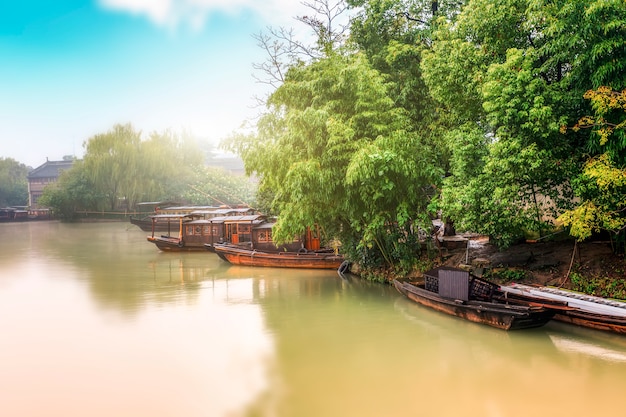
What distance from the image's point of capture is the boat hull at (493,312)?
8930 mm

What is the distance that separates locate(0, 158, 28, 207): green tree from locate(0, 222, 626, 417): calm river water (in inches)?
1883

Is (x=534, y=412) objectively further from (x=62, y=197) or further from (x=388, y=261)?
(x=62, y=197)

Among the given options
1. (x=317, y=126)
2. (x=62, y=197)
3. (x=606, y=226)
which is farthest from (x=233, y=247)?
(x=62, y=197)

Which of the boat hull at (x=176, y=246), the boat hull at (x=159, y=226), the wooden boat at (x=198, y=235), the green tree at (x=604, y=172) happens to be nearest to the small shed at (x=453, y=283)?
the green tree at (x=604, y=172)

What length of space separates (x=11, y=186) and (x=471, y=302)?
60.3 metres

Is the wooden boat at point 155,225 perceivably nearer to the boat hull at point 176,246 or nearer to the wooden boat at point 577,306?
the boat hull at point 176,246

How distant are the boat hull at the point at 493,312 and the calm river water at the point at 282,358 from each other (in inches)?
9.4

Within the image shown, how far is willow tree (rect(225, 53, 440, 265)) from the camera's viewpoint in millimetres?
11773

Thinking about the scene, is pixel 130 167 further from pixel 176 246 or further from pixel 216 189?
pixel 176 246

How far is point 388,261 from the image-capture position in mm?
14227

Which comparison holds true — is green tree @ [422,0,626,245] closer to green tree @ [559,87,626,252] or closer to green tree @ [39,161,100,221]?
green tree @ [559,87,626,252]

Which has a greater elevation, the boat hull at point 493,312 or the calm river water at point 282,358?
the boat hull at point 493,312

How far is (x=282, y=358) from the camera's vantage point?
334 inches

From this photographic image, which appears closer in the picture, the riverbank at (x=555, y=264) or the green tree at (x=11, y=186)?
the riverbank at (x=555, y=264)
